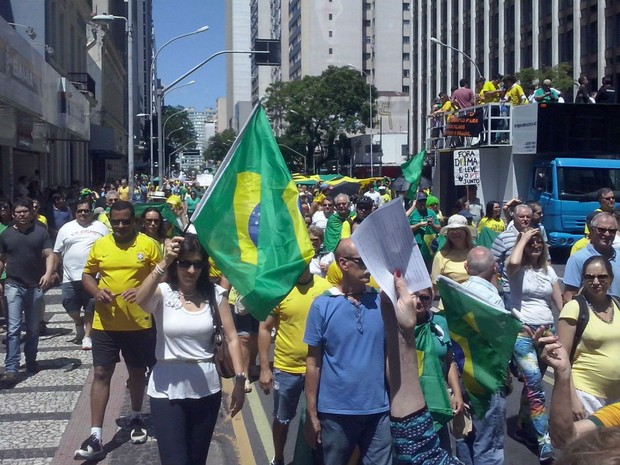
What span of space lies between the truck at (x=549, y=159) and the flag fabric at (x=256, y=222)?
14.6 meters

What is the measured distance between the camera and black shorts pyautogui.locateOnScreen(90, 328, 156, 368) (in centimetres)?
659

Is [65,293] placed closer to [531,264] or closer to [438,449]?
[531,264]

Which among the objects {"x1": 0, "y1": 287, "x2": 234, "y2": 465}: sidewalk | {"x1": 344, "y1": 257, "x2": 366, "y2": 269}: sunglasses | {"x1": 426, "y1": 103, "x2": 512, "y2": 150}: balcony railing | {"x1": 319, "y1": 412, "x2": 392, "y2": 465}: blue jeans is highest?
{"x1": 426, "y1": 103, "x2": 512, "y2": 150}: balcony railing

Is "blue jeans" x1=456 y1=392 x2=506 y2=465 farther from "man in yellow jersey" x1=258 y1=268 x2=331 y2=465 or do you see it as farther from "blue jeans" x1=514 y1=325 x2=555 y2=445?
"man in yellow jersey" x1=258 y1=268 x2=331 y2=465

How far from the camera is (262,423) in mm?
7812

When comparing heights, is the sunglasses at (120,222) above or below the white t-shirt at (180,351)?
above

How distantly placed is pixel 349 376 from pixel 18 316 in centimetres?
540

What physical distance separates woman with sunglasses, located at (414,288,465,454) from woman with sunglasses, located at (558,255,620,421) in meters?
0.67

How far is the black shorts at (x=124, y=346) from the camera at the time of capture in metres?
6.59

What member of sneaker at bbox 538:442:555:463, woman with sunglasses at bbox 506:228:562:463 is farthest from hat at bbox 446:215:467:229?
sneaker at bbox 538:442:555:463

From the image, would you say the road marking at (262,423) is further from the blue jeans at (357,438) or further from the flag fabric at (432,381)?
the flag fabric at (432,381)

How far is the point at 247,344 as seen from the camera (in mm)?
8828

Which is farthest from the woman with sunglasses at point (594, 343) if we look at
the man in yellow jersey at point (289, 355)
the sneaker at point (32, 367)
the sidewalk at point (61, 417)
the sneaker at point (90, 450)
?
the sneaker at point (32, 367)

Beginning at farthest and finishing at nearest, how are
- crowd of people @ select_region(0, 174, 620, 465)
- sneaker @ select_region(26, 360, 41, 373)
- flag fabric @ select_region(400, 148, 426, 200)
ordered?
flag fabric @ select_region(400, 148, 426, 200) < sneaker @ select_region(26, 360, 41, 373) < crowd of people @ select_region(0, 174, 620, 465)
